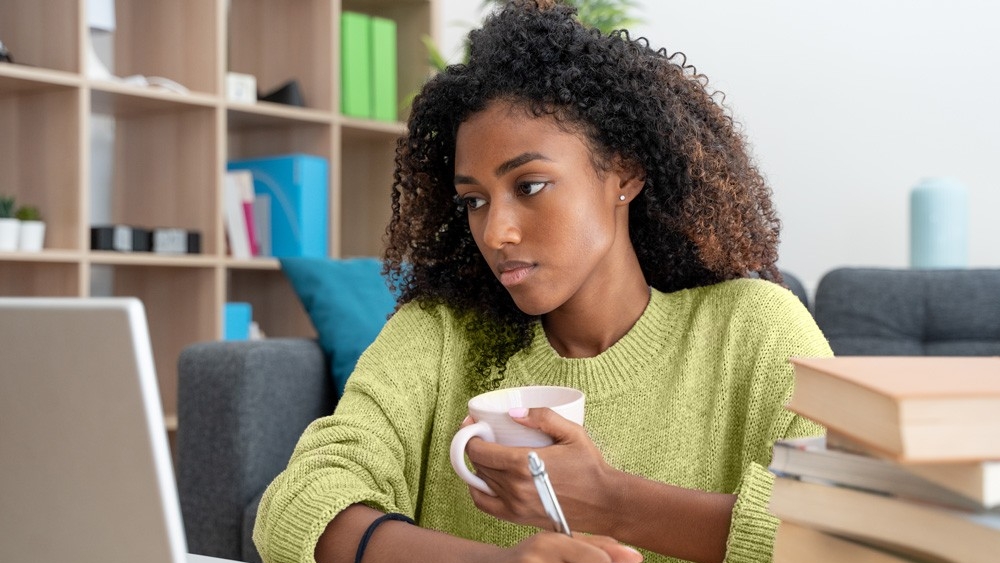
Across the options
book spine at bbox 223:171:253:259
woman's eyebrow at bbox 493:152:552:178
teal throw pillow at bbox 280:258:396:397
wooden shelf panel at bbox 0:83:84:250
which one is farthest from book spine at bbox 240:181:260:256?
woman's eyebrow at bbox 493:152:552:178

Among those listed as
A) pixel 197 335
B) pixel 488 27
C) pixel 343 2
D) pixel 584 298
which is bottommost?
pixel 197 335

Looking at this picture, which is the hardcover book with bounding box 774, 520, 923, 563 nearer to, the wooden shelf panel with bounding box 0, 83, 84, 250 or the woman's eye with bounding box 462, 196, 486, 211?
the woman's eye with bounding box 462, 196, 486, 211

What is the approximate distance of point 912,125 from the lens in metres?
2.77

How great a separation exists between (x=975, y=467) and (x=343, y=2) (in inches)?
130

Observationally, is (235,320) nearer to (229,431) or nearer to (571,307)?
(229,431)

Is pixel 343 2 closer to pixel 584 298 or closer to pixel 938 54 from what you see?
pixel 938 54

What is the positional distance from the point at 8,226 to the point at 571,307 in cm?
183

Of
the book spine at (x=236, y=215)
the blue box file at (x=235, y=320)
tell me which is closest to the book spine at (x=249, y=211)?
the book spine at (x=236, y=215)

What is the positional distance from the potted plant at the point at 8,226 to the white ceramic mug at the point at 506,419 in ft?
6.70

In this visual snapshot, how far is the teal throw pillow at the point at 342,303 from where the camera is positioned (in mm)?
2078

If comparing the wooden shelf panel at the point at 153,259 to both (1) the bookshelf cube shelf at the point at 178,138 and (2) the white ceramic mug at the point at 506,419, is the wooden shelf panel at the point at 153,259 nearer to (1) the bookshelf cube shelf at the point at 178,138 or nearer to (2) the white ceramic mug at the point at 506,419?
(1) the bookshelf cube shelf at the point at 178,138

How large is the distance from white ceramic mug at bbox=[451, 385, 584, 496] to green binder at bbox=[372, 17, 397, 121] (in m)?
2.59

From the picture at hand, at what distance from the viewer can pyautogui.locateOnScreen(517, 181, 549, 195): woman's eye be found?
1109mm

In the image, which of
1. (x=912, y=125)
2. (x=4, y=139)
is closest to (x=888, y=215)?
(x=912, y=125)
